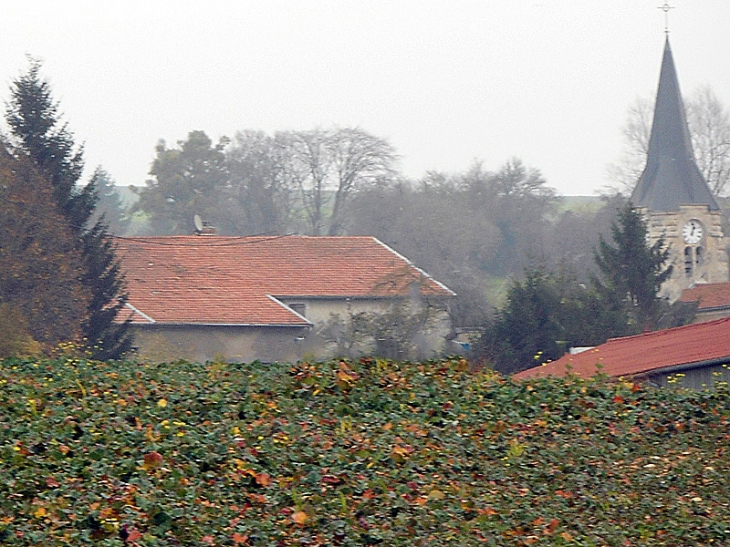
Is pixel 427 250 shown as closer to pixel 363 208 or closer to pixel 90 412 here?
pixel 363 208

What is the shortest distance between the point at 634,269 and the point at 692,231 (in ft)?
92.2

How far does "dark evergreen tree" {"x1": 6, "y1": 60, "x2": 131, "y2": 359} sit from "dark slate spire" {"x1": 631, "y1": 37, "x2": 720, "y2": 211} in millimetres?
41641

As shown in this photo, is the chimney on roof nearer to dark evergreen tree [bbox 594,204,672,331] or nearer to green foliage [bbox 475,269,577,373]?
green foliage [bbox 475,269,577,373]

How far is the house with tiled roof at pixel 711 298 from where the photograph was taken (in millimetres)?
49375

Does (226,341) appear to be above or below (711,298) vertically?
below

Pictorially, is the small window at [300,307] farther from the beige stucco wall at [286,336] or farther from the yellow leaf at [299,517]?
the yellow leaf at [299,517]

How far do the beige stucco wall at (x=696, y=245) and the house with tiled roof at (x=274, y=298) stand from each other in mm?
22744

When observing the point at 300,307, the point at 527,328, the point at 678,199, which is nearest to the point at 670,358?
the point at 527,328

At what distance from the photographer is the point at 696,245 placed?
6219 cm

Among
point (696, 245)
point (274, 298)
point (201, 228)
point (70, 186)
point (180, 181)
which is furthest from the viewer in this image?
point (180, 181)

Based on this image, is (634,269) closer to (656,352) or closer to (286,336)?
(286,336)

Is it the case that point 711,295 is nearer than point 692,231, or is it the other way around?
point 711,295

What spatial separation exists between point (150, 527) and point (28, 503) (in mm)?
801

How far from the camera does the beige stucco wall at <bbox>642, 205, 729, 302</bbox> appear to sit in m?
61.0
